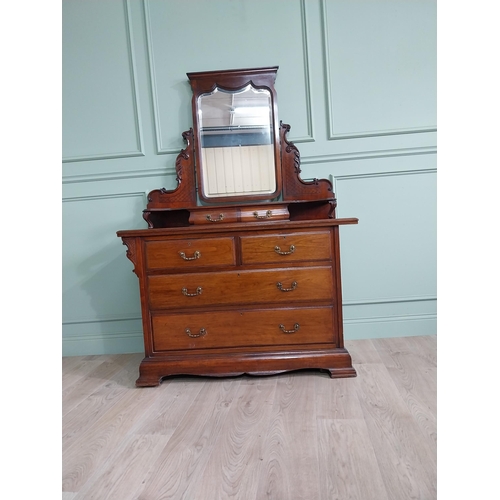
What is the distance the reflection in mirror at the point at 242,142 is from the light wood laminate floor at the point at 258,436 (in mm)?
1169

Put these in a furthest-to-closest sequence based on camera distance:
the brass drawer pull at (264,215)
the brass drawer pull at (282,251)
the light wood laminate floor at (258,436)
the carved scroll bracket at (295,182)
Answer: the carved scroll bracket at (295,182), the brass drawer pull at (264,215), the brass drawer pull at (282,251), the light wood laminate floor at (258,436)

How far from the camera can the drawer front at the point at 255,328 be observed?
222 cm

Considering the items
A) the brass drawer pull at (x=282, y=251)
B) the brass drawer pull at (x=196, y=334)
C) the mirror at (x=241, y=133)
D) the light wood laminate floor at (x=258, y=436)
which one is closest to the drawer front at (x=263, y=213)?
the mirror at (x=241, y=133)

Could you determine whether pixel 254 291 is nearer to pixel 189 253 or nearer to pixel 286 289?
pixel 286 289

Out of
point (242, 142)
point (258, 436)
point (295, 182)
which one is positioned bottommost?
point (258, 436)

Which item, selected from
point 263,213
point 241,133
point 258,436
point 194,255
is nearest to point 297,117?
point 241,133

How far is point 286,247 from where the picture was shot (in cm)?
221

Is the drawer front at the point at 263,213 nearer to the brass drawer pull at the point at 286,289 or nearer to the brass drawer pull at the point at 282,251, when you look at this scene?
the brass drawer pull at the point at 282,251

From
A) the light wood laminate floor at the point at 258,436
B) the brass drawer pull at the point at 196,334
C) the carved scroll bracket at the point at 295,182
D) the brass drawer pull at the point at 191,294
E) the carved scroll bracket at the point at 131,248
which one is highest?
the carved scroll bracket at the point at 295,182

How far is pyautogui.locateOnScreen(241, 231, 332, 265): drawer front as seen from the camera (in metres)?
2.21

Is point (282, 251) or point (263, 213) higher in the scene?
point (263, 213)

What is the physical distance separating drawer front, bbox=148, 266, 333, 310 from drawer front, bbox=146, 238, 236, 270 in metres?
0.06

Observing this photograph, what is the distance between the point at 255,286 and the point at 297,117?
1196 mm

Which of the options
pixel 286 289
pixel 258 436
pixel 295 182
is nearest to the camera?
pixel 258 436
